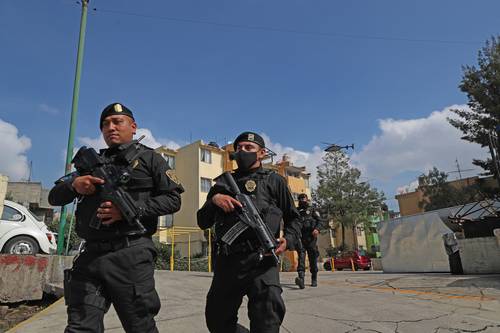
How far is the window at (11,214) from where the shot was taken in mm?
8828

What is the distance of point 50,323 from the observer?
4.19 meters

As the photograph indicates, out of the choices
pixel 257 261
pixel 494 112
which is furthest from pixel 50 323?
pixel 494 112

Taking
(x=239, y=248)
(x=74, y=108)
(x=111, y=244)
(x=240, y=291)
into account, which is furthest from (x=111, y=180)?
(x=74, y=108)

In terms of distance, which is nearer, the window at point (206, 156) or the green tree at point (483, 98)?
the green tree at point (483, 98)

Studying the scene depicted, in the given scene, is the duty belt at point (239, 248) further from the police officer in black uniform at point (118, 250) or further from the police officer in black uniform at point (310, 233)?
the police officer in black uniform at point (310, 233)

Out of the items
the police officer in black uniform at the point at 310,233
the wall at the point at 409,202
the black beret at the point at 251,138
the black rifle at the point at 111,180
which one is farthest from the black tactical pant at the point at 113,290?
the wall at the point at 409,202

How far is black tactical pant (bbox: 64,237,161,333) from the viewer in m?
2.14

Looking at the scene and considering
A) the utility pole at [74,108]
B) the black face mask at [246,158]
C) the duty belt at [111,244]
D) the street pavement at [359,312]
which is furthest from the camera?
the utility pole at [74,108]

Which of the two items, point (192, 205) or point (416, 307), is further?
point (192, 205)

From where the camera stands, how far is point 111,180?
7.63 feet

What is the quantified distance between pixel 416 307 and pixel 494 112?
64.3ft

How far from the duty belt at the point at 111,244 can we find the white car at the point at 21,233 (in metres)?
8.05

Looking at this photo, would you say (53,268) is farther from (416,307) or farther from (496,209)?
(496,209)

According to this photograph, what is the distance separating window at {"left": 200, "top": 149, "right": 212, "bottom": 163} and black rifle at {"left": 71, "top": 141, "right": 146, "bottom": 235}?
101ft
